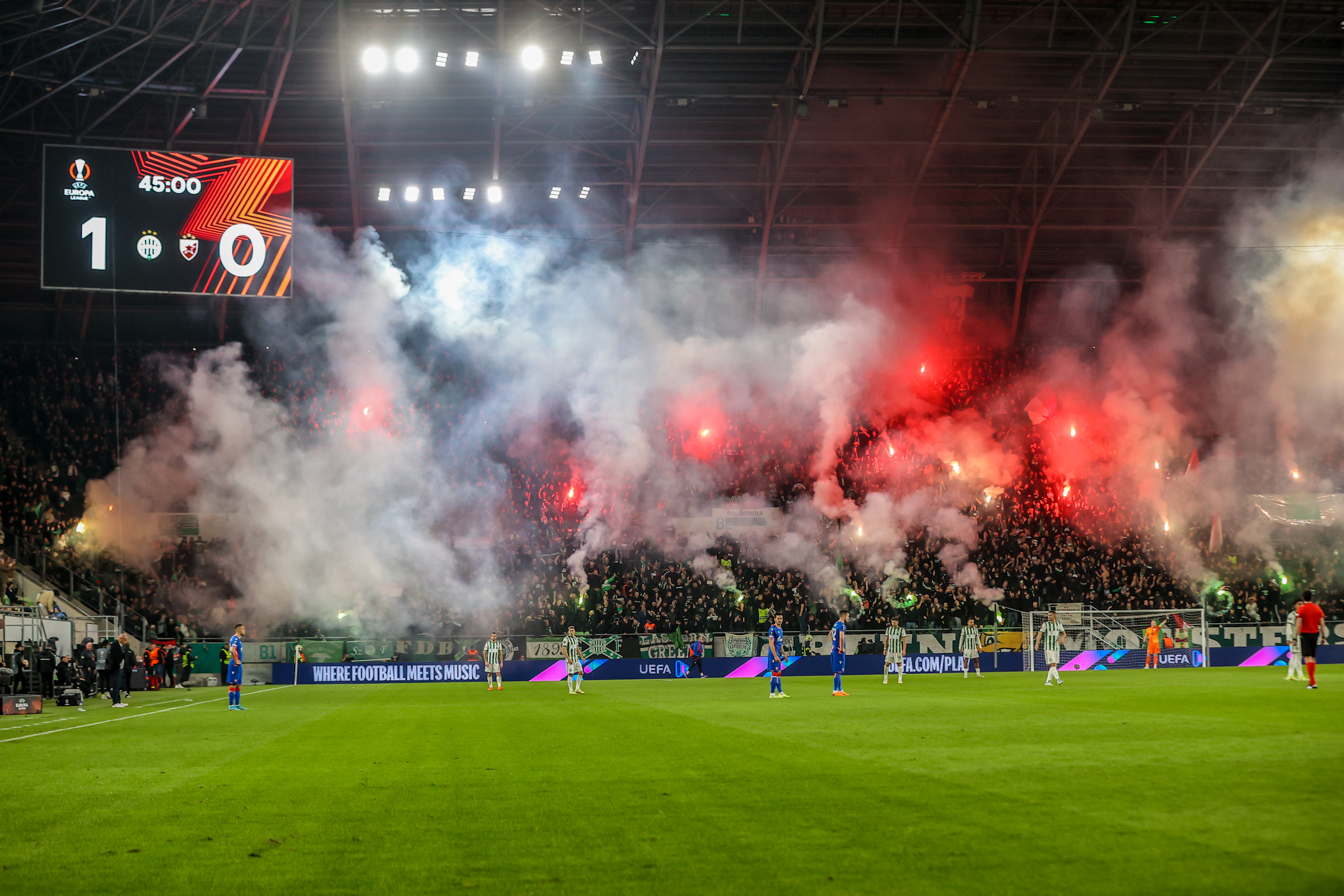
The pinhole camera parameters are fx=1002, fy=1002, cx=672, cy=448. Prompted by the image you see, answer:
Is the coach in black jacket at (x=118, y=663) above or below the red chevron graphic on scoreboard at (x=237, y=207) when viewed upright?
below

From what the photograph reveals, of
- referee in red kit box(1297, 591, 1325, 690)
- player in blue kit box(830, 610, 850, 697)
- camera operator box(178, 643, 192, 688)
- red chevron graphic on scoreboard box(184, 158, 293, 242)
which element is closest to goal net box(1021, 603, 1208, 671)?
player in blue kit box(830, 610, 850, 697)

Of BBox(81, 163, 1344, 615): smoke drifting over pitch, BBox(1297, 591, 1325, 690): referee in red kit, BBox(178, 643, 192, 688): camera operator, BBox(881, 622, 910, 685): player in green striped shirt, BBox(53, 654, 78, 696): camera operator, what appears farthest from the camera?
BBox(81, 163, 1344, 615): smoke drifting over pitch

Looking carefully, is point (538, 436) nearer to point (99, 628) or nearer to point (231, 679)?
point (99, 628)

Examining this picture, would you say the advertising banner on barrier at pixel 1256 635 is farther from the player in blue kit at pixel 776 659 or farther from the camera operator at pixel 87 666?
the camera operator at pixel 87 666

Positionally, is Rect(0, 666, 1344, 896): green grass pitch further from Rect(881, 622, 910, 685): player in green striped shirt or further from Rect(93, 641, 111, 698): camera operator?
Rect(93, 641, 111, 698): camera operator

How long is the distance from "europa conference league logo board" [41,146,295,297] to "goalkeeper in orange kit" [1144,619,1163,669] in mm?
28136

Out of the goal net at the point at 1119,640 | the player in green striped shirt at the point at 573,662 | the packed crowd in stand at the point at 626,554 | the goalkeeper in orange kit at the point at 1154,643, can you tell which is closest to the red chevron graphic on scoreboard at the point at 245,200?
the player in green striped shirt at the point at 573,662

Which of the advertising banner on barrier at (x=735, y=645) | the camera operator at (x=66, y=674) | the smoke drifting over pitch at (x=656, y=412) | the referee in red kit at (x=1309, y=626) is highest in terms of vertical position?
the smoke drifting over pitch at (x=656, y=412)

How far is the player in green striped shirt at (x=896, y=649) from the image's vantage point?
2817 centimetres

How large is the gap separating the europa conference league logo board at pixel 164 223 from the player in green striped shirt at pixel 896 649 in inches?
735

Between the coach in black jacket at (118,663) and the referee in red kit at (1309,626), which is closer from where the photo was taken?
the referee in red kit at (1309,626)

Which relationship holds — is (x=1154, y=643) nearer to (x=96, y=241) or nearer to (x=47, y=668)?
(x=96, y=241)

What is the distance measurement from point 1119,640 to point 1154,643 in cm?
234

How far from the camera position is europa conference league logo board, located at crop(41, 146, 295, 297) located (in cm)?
2208
